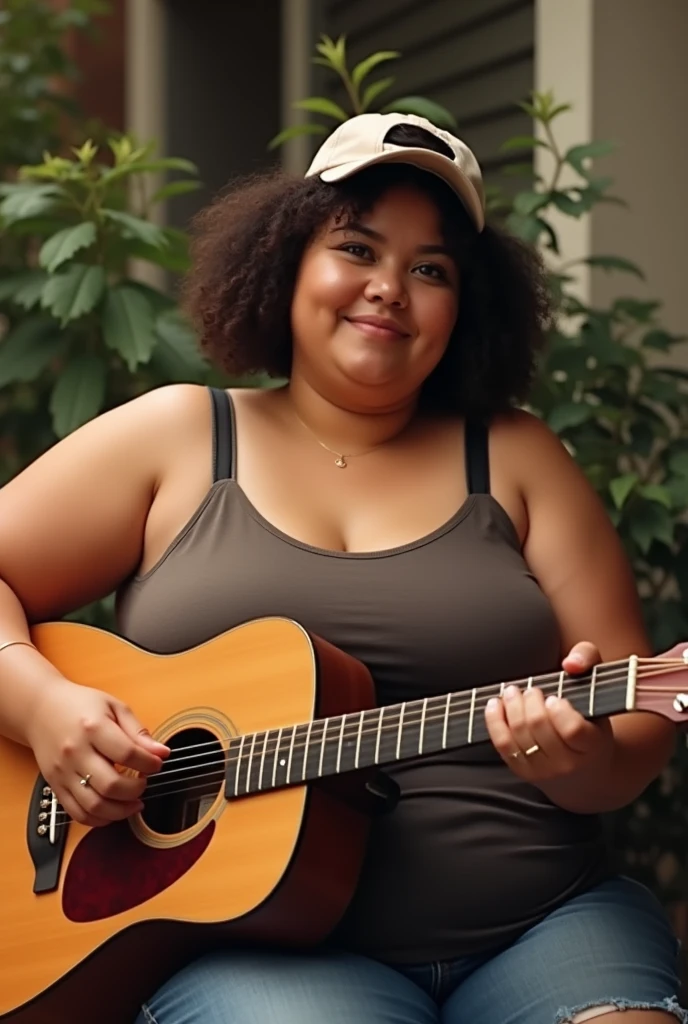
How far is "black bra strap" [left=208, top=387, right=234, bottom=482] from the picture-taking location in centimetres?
148

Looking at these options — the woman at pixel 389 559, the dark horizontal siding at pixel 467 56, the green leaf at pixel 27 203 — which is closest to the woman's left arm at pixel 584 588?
the woman at pixel 389 559

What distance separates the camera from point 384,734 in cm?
118

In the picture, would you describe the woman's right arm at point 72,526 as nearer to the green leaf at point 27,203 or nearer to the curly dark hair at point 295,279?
the curly dark hair at point 295,279

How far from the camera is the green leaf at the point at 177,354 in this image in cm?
198

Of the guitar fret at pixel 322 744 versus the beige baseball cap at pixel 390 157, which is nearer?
the guitar fret at pixel 322 744

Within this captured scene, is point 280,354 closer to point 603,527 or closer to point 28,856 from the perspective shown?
point 603,527

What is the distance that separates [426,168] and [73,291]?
2.15ft

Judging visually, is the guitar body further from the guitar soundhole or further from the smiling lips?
the smiling lips

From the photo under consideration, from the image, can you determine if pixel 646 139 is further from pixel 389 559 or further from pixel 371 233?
pixel 389 559

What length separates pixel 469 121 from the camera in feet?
8.89

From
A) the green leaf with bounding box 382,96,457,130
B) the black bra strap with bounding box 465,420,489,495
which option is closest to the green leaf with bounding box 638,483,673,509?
the black bra strap with bounding box 465,420,489,495

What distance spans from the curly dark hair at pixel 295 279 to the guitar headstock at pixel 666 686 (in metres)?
0.57

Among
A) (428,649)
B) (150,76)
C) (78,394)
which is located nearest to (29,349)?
(78,394)

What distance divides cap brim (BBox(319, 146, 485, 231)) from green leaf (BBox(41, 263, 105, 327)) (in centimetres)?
51
